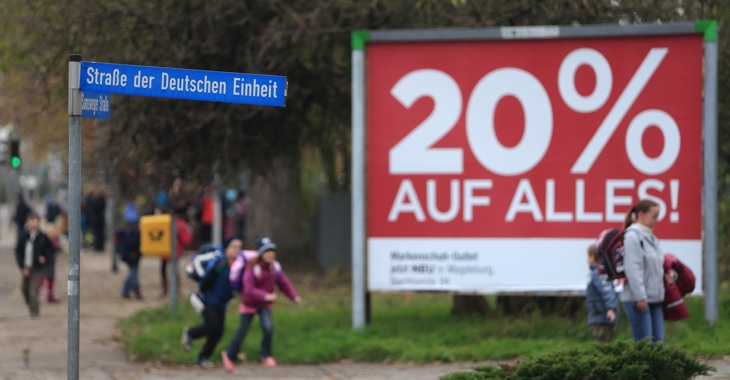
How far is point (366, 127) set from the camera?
13594 mm

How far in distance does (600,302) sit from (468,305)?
3893 mm

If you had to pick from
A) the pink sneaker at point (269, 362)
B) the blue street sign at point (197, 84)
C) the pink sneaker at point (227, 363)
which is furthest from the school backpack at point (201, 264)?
the blue street sign at point (197, 84)

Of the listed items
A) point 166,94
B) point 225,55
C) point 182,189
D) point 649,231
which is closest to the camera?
point 166,94

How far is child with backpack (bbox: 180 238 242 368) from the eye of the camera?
1274cm

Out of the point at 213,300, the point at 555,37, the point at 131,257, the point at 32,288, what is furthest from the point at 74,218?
the point at 131,257

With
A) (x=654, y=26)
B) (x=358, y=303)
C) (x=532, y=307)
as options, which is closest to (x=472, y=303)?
(x=532, y=307)

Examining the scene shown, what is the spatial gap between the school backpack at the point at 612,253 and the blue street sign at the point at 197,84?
4012 millimetres

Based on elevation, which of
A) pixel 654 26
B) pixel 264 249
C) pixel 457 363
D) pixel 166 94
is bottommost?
pixel 457 363

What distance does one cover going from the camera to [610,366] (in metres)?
7.61

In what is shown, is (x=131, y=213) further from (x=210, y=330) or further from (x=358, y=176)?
(x=210, y=330)

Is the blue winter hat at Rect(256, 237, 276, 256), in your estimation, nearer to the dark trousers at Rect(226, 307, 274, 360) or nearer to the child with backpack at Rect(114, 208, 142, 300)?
the dark trousers at Rect(226, 307, 274, 360)

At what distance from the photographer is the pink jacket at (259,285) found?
40.9 feet

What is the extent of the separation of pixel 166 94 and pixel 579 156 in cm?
726

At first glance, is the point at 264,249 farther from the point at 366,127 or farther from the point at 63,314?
the point at 63,314
